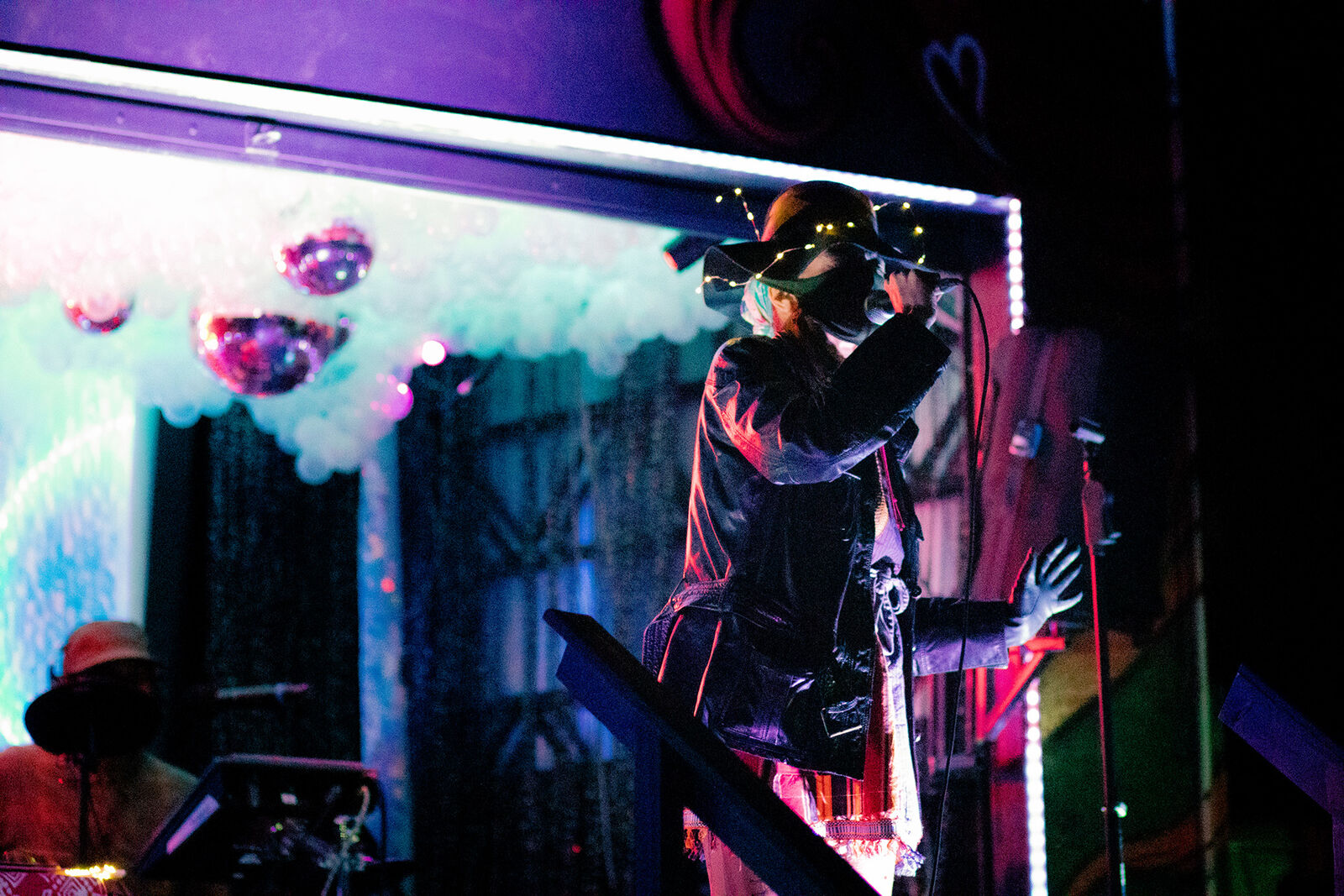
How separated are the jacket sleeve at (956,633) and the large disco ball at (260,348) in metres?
2.96

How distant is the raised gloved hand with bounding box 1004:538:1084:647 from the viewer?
7.83ft

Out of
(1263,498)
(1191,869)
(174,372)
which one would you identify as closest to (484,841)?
(174,372)

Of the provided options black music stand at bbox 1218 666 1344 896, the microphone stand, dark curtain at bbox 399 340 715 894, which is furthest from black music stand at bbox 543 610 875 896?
dark curtain at bbox 399 340 715 894

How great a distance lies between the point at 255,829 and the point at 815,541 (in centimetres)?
238

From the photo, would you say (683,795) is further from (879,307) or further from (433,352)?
(433,352)

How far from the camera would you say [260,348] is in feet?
14.9

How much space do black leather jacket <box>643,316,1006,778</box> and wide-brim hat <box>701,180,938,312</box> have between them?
0.13 metres

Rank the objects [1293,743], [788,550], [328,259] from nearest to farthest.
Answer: [788,550] → [1293,743] → [328,259]

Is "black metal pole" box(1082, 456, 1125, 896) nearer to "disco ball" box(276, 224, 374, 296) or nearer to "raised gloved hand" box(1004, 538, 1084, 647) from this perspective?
"raised gloved hand" box(1004, 538, 1084, 647)

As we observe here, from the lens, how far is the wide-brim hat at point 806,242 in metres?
2.15

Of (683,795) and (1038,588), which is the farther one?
(1038,588)

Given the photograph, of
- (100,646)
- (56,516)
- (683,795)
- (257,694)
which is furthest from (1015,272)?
(56,516)

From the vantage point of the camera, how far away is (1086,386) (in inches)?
143

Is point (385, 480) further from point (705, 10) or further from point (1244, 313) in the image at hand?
point (1244, 313)
